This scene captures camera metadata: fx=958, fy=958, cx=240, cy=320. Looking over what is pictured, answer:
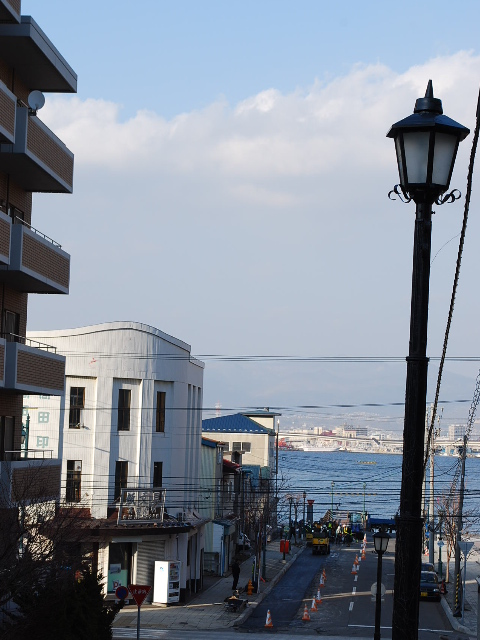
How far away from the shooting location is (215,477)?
198ft

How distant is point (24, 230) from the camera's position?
22625mm

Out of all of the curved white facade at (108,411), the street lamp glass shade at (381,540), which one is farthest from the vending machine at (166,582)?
the street lamp glass shade at (381,540)

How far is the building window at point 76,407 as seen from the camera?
4509 centimetres

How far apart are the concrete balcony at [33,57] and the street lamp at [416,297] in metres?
17.1

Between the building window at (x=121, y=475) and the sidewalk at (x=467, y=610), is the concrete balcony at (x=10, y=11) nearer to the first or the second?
the building window at (x=121, y=475)

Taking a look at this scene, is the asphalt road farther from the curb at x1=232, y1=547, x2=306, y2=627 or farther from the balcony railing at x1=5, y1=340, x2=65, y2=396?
the balcony railing at x1=5, y1=340, x2=65, y2=396

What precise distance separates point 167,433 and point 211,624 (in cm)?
1083

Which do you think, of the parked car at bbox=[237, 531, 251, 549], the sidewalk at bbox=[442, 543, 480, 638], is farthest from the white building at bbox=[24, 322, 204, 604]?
the parked car at bbox=[237, 531, 251, 549]

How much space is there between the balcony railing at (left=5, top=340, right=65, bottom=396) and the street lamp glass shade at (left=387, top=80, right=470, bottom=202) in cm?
1722

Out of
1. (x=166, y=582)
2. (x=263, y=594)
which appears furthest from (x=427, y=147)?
(x=263, y=594)

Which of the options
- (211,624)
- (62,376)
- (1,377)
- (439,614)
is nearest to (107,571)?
(211,624)

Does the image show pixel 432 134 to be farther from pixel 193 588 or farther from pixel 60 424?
pixel 193 588

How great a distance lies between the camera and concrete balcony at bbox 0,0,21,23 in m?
21.6

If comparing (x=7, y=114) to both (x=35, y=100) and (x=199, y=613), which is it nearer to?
(x=35, y=100)
